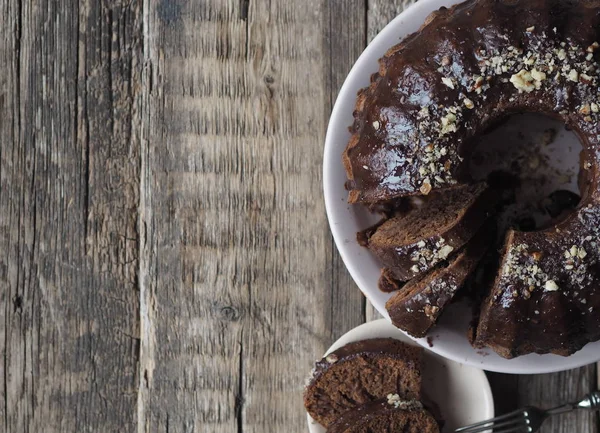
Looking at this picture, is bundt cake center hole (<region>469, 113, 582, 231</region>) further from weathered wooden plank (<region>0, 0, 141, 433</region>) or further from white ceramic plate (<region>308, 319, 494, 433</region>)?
weathered wooden plank (<region>0, 0, 141, 433</region>)

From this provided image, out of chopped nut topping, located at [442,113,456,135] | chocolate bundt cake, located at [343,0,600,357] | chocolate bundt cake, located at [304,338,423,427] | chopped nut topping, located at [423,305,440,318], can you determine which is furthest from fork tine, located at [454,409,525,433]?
chopped nut topping, located at [442,113,456,135]

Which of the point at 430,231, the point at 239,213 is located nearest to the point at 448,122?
the point at 430,231

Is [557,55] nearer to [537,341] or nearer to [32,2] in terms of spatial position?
[537,341]

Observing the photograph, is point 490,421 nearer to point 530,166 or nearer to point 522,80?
point 530,166

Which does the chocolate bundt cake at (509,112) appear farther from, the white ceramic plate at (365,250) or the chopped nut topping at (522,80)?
the white ceramic plate at (365,250)

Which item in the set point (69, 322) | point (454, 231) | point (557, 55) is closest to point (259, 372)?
point (69, 322)
